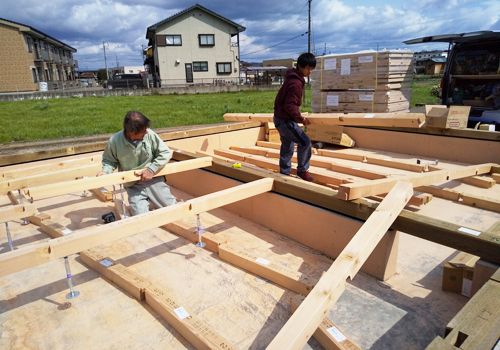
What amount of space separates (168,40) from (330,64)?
93.1 feet

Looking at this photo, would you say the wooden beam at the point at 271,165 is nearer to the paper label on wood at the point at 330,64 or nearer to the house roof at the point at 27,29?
the paper label on wood at the point at 330,64

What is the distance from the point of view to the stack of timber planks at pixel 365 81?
21.0 feet

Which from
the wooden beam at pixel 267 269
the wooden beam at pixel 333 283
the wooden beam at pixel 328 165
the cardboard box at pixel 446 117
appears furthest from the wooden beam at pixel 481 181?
the wooden beam at pixel 267 269

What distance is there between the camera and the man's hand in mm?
3531

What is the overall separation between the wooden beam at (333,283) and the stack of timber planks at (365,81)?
14.5 ft

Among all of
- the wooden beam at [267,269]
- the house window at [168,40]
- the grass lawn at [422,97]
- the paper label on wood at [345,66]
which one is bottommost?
the wooden beam at [267,269]

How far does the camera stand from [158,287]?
2.57 meters

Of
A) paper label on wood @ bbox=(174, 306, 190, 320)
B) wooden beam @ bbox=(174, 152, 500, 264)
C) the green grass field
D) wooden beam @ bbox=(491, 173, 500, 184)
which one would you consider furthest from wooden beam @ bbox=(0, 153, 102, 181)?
the green grass field

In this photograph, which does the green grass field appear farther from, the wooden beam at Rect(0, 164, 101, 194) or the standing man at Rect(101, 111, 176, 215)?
the standing man at Rect(101, 111, 176, 215)

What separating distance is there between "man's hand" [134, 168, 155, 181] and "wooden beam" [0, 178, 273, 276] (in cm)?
90

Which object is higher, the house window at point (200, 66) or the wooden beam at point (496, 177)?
the house window at point (200, 66)

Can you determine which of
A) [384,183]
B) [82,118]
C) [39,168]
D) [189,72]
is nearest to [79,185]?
[39,168]

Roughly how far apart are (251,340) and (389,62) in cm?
557

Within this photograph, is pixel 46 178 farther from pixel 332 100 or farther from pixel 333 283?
pixel 332 100
